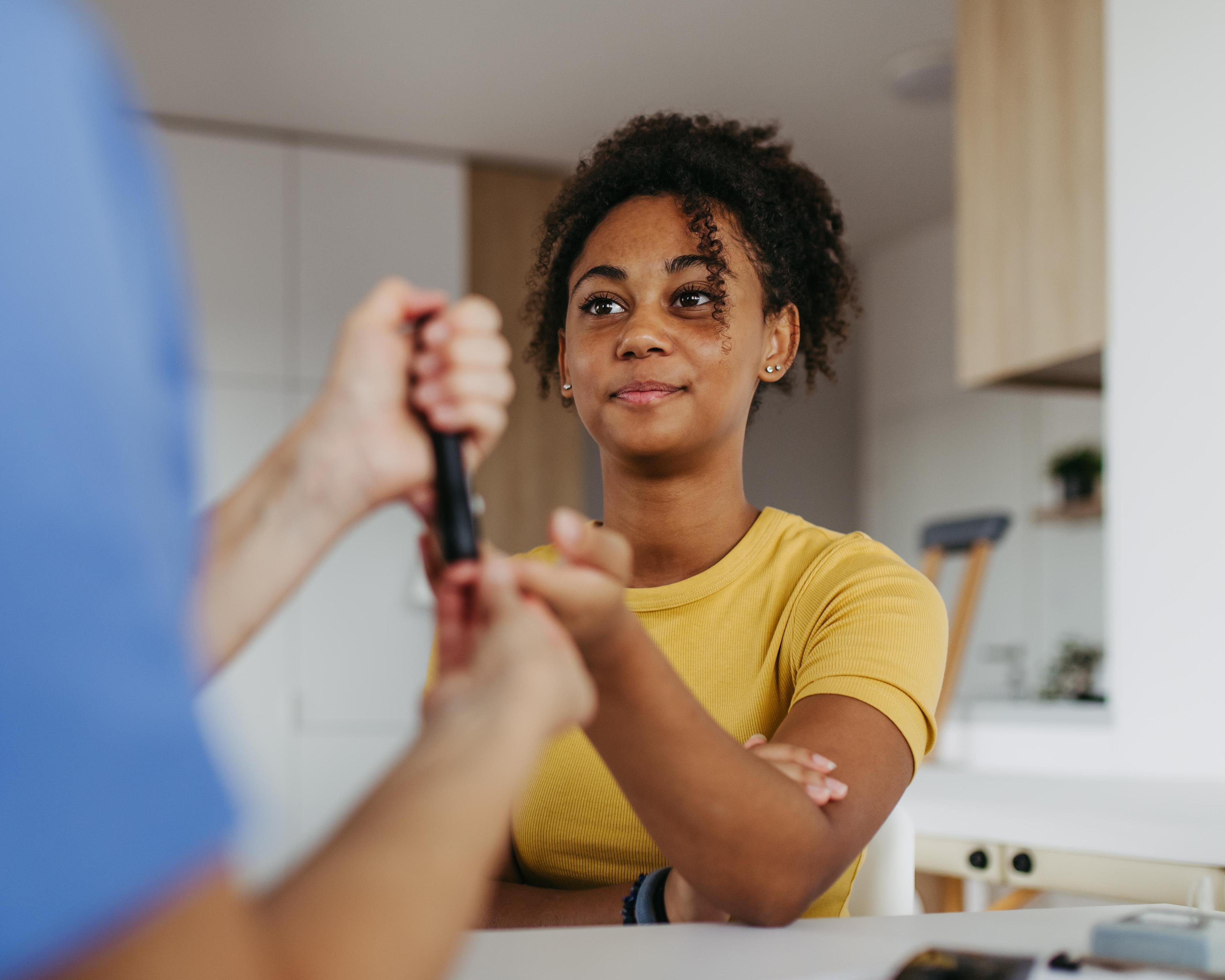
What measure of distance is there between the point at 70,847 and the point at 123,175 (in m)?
0.17

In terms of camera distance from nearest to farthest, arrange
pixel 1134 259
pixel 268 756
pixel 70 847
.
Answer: pixel 70 847, pixel 1134 259, pixel 268 756

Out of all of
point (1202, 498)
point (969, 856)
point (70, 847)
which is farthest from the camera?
point (1202, 498)

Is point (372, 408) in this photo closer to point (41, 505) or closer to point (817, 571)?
point (41, 505)

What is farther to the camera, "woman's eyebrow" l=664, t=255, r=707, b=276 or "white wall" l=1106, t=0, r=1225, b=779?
"white wall" l=1106, t=0, r=1225, b=779

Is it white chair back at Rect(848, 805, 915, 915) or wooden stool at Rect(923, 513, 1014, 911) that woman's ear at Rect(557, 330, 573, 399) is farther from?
wooden stool at Rect(923, 513, 1014, 911)

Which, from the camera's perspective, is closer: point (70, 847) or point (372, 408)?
point (70, 847)

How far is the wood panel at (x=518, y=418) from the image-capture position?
4281 millimetres

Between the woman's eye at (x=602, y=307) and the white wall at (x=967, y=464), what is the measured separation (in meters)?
2.84

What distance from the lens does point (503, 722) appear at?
0.44m

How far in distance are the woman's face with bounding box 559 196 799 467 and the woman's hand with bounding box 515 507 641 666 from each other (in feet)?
1.73

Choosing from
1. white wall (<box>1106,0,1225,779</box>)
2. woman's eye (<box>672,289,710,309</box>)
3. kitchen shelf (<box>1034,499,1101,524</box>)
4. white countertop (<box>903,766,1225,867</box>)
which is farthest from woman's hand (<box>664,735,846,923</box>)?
kitchen shelf (<box>1034,499,1101,524</box>)

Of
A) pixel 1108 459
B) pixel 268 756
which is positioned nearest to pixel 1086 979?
pixel 1108 459

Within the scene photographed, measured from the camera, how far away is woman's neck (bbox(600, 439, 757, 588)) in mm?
1241

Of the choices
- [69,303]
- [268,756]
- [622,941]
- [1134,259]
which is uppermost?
[1134,259]
